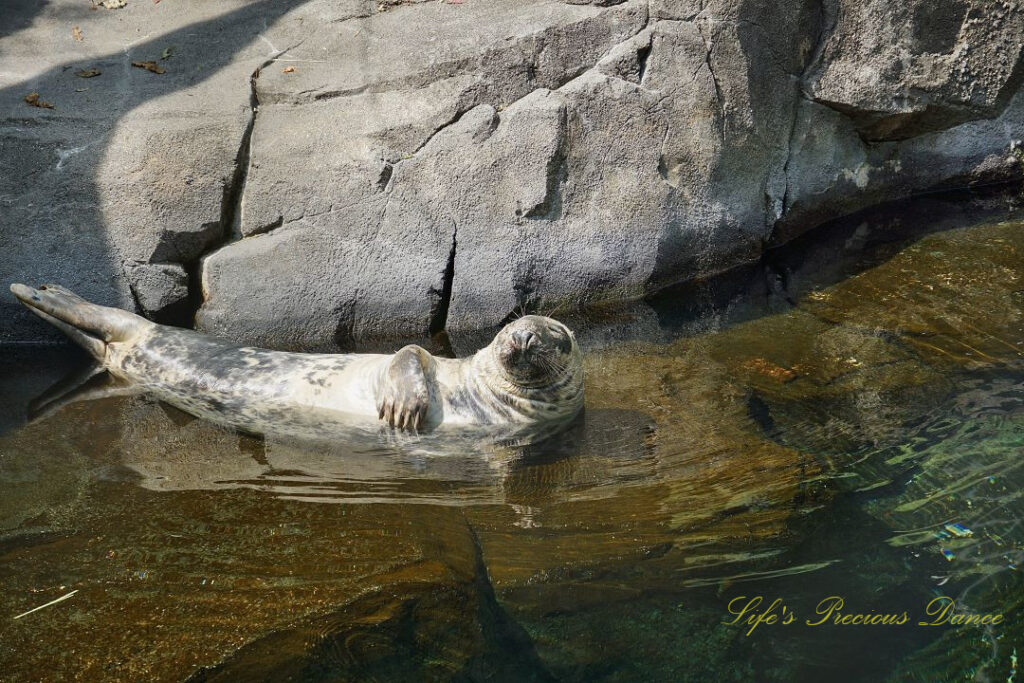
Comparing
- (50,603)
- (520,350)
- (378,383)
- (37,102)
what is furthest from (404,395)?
(37,102)

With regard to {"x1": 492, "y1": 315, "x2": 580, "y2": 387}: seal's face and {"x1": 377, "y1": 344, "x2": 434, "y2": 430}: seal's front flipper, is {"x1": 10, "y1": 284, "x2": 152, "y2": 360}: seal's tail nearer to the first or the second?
{"x1": 377, "y1": 344, "x2": 434, "y2": 430}: seal's front flipper

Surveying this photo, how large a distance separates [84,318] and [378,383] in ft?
6.33

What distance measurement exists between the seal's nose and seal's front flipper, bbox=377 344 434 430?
0.50 metres

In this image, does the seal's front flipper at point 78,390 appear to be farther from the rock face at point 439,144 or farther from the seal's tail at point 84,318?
the rock face at point 439,144

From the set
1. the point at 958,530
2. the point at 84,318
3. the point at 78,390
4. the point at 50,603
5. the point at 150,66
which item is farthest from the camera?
the point at 150,66

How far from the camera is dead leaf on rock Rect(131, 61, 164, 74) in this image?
657 centimetres

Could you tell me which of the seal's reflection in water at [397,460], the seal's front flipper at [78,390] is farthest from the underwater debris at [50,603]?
the seal's front flipper at [78,390]

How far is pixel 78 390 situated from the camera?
538cm

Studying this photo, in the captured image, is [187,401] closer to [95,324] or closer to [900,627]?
[95,324]

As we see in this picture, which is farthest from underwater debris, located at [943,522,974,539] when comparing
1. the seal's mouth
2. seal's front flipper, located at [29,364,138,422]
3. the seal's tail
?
the seal's tail

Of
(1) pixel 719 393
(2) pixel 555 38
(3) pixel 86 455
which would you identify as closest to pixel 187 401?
(3) pixel 86 455

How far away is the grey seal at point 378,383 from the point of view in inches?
191

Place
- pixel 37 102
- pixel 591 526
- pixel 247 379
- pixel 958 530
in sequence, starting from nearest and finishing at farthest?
pixel 958 530 < pixel 591 526 < pixel 247 379 < pixel 37 102

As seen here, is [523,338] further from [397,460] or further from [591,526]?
[591,526]
